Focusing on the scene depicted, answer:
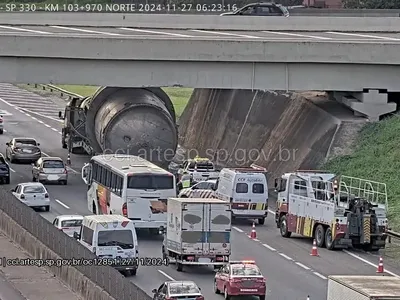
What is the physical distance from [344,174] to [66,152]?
22.3 meters

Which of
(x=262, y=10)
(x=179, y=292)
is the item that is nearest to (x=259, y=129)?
(x=262, y=10)

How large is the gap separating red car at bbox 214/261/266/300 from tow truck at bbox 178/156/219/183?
77.7 feet

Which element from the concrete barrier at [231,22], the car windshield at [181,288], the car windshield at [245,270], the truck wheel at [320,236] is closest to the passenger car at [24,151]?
the concrete barrier at [231,22]

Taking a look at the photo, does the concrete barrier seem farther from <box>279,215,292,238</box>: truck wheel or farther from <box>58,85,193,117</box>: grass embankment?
<box>279,215,292,238</box>: truck wheel

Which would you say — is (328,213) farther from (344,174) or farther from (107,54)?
(107,54)

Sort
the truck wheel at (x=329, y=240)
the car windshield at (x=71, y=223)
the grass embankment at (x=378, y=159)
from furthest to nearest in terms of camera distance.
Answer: the grass embankment at (x=378, y=159), the truck wheel at (x=329, y=240), the car windshield at (x=71, y=223)

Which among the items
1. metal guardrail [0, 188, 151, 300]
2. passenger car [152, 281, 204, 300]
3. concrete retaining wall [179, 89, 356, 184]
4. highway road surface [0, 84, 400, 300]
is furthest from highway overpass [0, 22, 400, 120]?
passenger car [152, 281, 204, 300]

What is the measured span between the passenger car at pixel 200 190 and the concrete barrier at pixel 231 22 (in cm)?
1864

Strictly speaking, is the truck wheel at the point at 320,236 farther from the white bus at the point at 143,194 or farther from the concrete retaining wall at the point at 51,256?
the concrete retaining wall at the point at 51,256

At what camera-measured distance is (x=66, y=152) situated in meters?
73.3

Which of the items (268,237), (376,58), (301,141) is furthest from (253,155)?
(268,237)

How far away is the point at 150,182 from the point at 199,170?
A: 587 inches

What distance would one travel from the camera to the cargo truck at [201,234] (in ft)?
130

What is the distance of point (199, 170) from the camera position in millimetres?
60469
